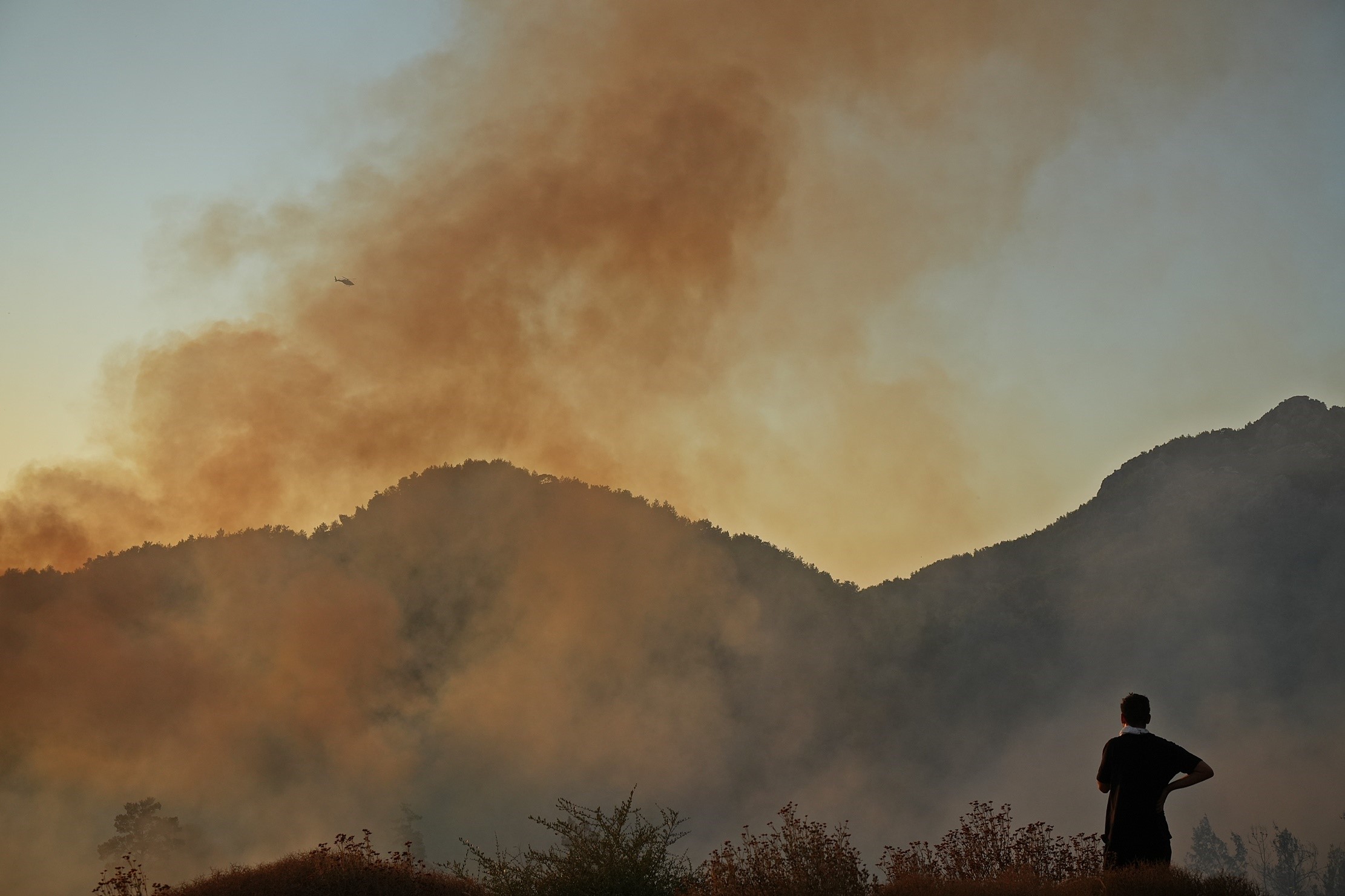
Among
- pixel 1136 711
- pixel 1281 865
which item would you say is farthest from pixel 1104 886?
pixel 1281 865

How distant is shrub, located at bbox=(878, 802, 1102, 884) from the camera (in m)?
11.9

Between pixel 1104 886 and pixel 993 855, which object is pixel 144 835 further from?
pixel 1104 886

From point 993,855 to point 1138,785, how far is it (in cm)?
421

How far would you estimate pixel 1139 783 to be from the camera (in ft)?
30.2

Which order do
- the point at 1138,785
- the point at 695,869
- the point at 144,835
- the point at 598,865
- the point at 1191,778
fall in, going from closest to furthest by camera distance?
the point at 1191,778 < the point at 1138,785 < the point at 598,865 < the point at 695,869 < the point at 144,835

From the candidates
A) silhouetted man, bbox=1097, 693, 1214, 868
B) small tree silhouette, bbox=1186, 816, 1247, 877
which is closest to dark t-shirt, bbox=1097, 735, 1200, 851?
silhouetted man, bbox=1097, 693, 1214, 868

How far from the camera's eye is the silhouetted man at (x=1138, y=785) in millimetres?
9156

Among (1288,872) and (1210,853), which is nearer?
(1288,872)

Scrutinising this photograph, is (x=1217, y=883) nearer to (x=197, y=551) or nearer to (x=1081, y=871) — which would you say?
(x=1081, y=871)

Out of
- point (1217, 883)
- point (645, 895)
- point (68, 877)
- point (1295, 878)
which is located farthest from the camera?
point (1295, 878)

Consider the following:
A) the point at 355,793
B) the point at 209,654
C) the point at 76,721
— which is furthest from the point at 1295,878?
the point at 76,721

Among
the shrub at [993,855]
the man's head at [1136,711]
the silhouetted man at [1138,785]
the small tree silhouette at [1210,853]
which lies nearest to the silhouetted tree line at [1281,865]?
the small tree silhouette at [1210,853]

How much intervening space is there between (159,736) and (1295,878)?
164837 millimetres

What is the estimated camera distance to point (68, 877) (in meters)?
123
